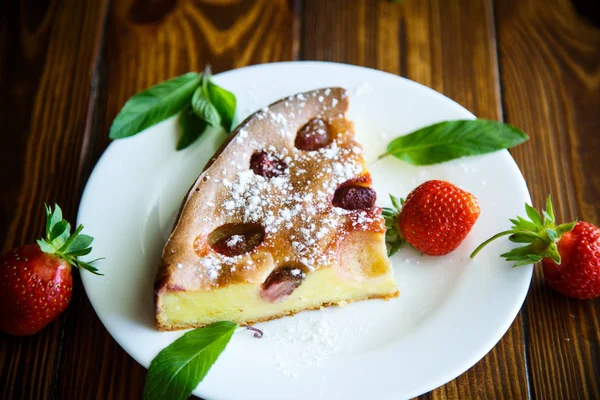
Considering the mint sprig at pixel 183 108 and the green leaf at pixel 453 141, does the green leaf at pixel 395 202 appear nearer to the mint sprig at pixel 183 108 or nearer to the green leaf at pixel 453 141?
the green leaf at pixel 453 141

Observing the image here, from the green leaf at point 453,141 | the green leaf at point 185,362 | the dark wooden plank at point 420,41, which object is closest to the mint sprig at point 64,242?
the green leaf at point 185,362

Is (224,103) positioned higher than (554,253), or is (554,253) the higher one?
(224,103)

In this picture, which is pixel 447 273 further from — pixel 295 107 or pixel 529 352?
pixel 295 107

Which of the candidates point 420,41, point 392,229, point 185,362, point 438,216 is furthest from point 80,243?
point 420,41

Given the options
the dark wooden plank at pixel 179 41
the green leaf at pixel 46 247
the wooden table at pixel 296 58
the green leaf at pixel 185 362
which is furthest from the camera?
the dark wooden plank at pixel 179 41

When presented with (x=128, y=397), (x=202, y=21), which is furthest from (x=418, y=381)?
(x=202, y=21)

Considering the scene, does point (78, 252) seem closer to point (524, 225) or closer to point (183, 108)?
point (183, 108)

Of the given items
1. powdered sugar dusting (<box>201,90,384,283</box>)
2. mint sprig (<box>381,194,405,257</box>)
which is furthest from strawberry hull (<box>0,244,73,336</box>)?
mint sprig (<box>381,194,405,257</box>)
